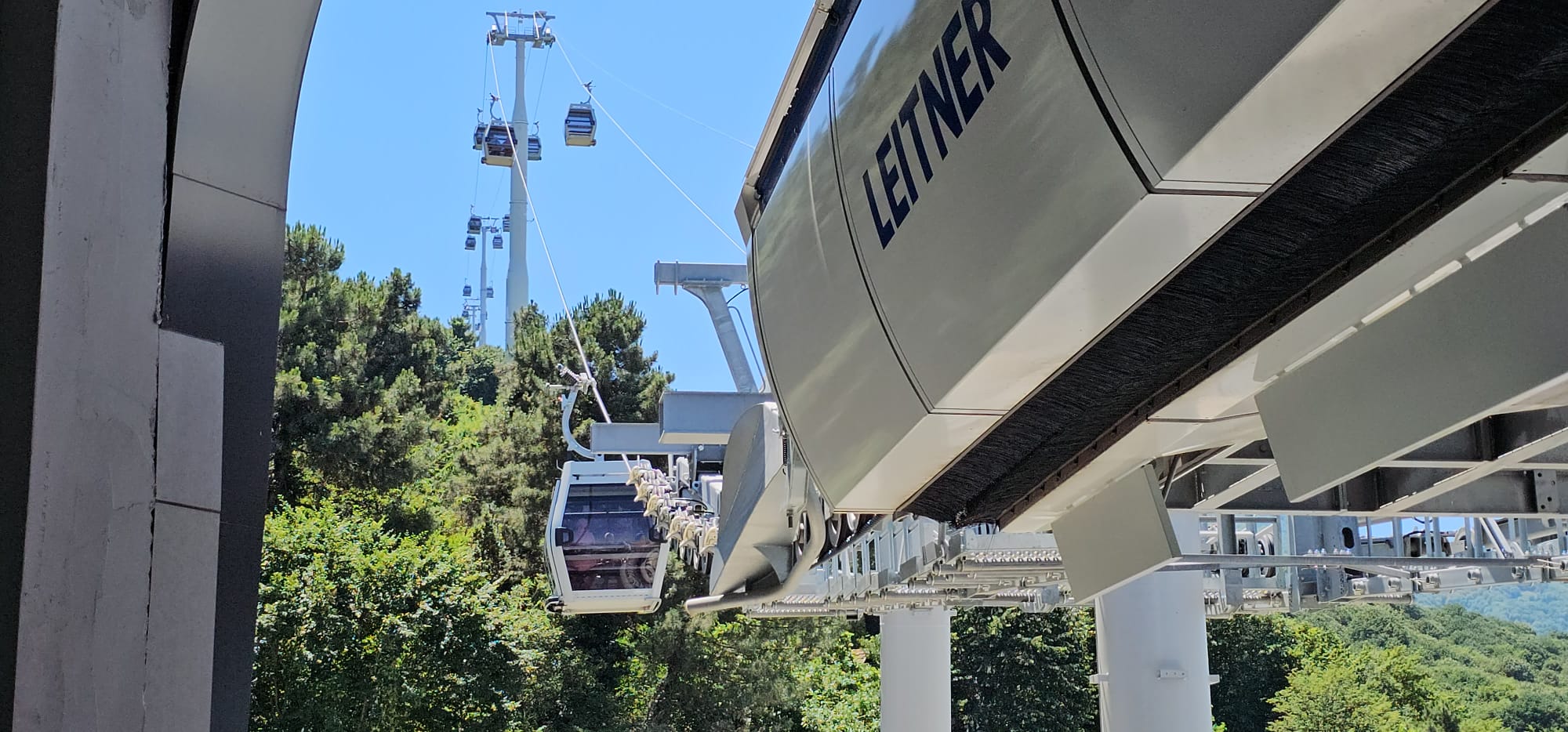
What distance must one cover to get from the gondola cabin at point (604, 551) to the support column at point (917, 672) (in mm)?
3188

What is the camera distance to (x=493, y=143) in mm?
53719

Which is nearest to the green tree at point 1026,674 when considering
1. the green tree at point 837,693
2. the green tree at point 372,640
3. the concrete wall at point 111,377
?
the green tree at point 837,693

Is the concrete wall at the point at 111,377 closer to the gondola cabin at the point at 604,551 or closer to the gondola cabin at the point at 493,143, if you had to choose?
the gondola cabin at the point at 604,551

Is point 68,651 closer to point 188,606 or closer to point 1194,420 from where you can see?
point 188,606

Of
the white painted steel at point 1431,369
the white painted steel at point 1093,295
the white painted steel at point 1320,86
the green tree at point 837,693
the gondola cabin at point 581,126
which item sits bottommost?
the green tree at point 837,693

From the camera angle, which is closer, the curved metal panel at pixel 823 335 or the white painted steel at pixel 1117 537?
the curved metal panel at pixel 823 335

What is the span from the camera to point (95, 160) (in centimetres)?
238

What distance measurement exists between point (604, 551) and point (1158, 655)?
9236 millimetres

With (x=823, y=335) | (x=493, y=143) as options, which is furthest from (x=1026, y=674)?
(x=823, y=335)

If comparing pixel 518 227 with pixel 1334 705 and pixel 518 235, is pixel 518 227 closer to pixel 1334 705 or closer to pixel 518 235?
pixel 518 235

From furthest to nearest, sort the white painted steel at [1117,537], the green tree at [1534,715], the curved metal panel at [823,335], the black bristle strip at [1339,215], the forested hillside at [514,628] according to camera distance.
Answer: the green tree at [1534,715] < the forested hillside at [514,628] < the white painted steel at [1117,537] < the curved metal panel at [823,335] < the black bristle strip at [1339,215]

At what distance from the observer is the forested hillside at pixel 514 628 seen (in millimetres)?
25812

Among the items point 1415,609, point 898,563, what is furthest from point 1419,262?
point 1415,609

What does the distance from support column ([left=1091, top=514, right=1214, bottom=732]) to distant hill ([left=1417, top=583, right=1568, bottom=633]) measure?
45.1 meters
